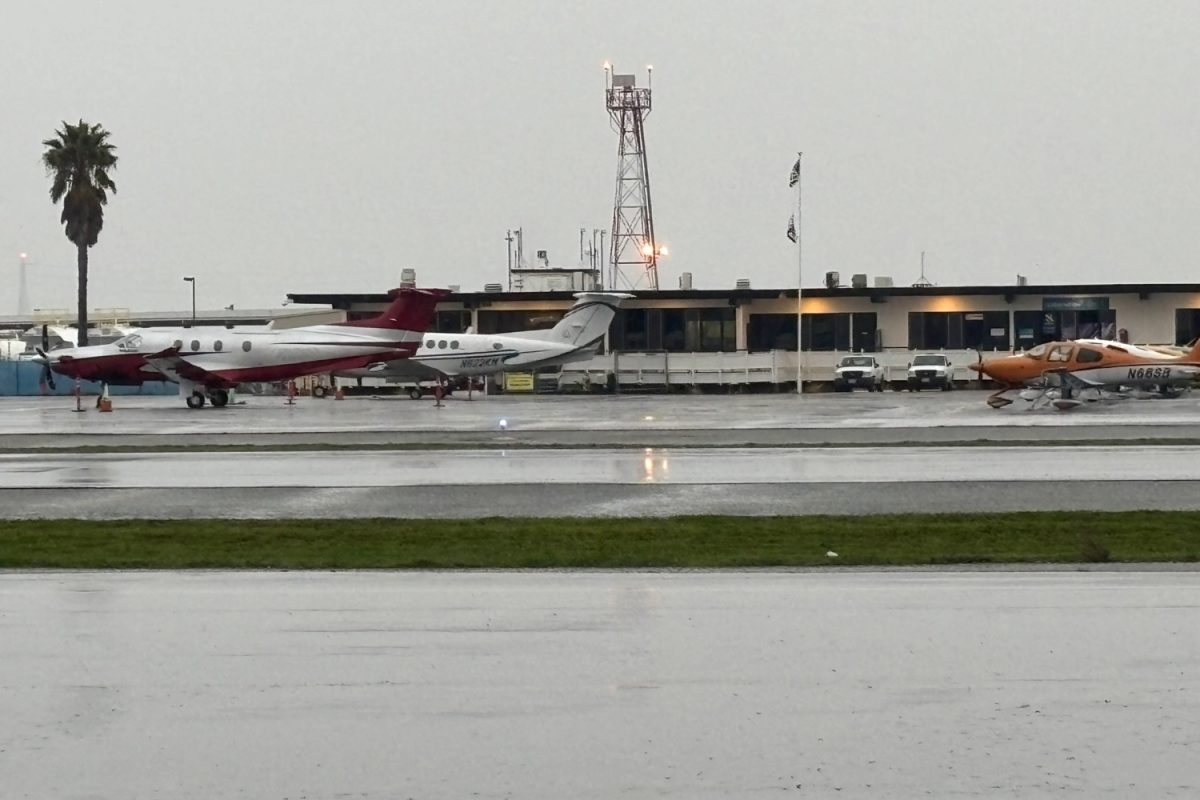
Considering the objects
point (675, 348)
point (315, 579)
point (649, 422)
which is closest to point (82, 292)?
point (675, 348)

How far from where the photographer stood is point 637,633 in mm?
10359

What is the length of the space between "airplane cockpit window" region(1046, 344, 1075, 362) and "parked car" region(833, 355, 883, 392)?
54.0 feet

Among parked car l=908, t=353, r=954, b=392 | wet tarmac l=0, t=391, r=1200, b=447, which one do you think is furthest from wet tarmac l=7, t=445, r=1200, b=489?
parked car l=908, t=353, r=954, b=392

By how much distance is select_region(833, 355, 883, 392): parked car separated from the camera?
208 feet

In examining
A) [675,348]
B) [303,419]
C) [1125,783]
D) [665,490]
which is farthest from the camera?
[675,348]

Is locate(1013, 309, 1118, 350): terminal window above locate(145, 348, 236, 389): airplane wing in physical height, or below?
above

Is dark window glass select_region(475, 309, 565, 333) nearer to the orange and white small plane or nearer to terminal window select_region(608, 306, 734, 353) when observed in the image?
terminal window select_region(608, 306, 734, 353)

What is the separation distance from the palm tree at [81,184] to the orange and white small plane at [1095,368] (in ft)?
175

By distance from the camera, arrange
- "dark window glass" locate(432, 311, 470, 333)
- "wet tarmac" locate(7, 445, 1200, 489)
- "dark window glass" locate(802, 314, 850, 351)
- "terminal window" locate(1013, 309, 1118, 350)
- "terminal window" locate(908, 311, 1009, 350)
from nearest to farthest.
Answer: "wet tarmac" locate(7, 445, 1200, 489) < "terminal window" locate(1013, 309, 1118, 350) < "terminal window" locate(908, 311, 1009, 350) < "dark window glass" locate(802, 314, 850, 351) < "dark window glass" locate(432, 311, 470, 333)

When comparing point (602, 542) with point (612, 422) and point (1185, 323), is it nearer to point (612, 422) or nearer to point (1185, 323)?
point (612, 422)

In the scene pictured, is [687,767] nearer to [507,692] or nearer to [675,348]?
[507,692]

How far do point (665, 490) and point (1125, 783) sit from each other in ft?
47.2

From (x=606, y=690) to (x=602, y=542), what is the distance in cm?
675

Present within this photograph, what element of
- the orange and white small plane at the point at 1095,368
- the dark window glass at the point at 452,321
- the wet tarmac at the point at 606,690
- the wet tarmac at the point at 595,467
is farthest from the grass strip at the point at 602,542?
the dark window glass at the point at 452,321
